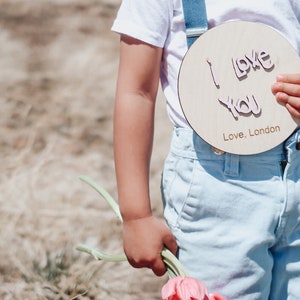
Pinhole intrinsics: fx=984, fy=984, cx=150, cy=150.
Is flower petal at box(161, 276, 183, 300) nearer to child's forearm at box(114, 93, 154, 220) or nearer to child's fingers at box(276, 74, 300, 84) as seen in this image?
child's forearm at box(114, 93, 154, 220)

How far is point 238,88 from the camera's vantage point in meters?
1.52

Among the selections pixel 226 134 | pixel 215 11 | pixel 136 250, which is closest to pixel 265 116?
pixel 226 134

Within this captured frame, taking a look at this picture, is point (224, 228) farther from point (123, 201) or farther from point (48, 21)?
point (48, 21)

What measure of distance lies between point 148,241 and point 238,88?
28 cm

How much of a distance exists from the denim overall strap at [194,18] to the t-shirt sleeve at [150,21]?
37 mm

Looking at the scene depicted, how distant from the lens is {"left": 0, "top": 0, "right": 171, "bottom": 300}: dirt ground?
7.72ft

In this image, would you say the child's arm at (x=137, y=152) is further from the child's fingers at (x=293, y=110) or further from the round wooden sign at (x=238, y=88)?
the child's fingers at (x=293, y=110)

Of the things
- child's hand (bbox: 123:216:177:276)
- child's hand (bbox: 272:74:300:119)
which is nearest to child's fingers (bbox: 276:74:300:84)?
child's hand (bbox: 272:74:300:119)

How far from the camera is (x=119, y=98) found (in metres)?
1.60

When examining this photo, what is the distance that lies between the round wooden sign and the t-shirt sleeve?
8 cm

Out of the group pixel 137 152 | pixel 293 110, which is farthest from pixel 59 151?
pixel 293 110

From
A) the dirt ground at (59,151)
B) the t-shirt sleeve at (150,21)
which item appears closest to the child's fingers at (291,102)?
the t-shirt sleeve at (150,21)

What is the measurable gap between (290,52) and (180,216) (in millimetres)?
313

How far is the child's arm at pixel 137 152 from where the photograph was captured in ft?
5.14
